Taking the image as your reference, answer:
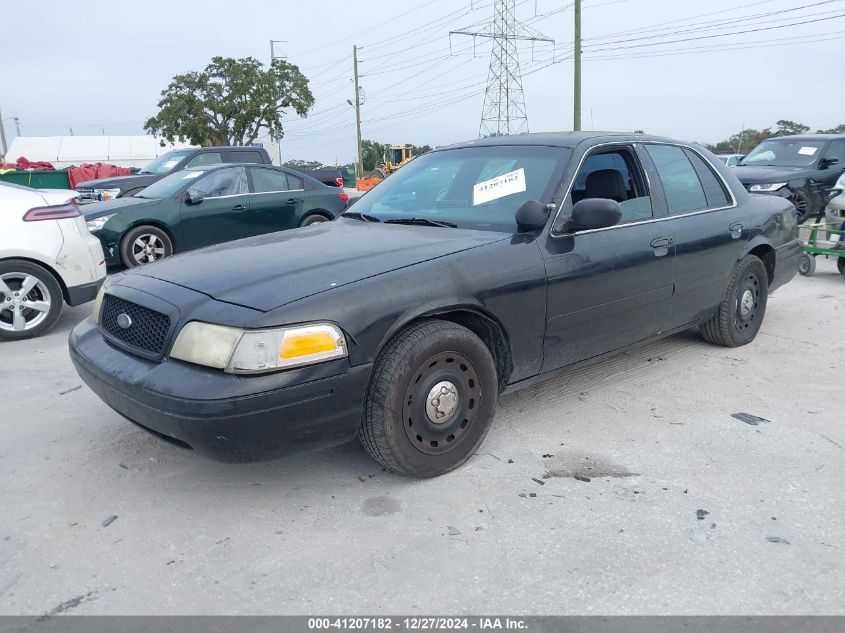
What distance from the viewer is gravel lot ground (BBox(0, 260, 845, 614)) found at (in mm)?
2443

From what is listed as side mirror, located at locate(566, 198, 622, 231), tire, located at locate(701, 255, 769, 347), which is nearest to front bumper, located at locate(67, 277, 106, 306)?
side mirror, located at locate(566, 198, 622, 231)

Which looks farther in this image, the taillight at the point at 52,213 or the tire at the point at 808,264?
the tire at the point at 808,264

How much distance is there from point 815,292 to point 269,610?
7118mm

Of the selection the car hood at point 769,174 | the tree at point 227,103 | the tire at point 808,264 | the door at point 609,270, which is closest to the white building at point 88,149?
the tree at point 227,103

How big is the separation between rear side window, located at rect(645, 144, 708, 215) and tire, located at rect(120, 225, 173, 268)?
20.8 feet

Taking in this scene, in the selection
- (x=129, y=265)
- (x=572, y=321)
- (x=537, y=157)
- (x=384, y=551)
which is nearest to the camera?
(x=384, y=551)

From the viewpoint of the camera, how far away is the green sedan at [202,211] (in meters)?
8.61

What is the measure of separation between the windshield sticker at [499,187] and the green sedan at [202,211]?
6.02 meters

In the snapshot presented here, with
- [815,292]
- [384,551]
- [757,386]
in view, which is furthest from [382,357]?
[815,292]

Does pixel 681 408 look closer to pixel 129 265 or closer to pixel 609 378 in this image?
pixel 609 378

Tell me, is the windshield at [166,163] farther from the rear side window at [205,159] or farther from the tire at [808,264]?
the tire at [808,264]

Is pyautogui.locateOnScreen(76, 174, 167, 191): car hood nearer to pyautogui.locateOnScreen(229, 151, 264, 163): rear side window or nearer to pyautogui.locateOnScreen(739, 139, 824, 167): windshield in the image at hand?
pyautogui.locateOnScreen(229, 151, 264, 163): rear side window

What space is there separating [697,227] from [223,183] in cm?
674

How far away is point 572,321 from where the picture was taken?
3.67 m
